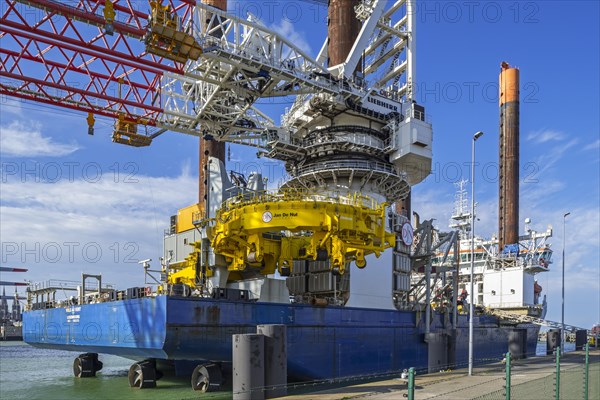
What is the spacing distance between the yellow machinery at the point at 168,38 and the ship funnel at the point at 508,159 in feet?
177

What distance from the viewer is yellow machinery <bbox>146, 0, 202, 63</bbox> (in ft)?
67.4

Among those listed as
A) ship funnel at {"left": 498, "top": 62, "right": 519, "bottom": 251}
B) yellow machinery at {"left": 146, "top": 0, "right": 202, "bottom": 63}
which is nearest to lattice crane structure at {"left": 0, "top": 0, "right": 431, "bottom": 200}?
yellow machinery at {"left": 146, "top": 0, "right": 202, "bottom": 63}

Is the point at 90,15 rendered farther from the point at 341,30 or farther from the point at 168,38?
the point at 341,30

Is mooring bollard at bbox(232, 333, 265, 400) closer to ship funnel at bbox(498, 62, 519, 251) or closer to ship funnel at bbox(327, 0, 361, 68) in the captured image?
ship funnel at bbox(327, 0, 361, 68)

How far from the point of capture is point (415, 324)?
3078 centimetres

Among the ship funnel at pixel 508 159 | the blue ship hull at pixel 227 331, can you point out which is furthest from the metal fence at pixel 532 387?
the ship funnel at pixel 508 159

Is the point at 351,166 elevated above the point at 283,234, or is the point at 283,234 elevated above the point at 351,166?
the point at 351,166

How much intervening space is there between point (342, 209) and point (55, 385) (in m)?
16.9

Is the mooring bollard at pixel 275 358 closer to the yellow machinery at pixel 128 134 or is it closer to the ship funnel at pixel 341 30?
Result: the yellow machinery at pixel 128 134

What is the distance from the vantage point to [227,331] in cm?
2177

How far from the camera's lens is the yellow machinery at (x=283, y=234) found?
2359cm

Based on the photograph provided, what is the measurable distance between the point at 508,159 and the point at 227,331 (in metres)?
57.5

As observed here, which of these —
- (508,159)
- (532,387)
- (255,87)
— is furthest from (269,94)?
(508,159)

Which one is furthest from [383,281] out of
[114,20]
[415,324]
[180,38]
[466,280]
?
[466,280]
